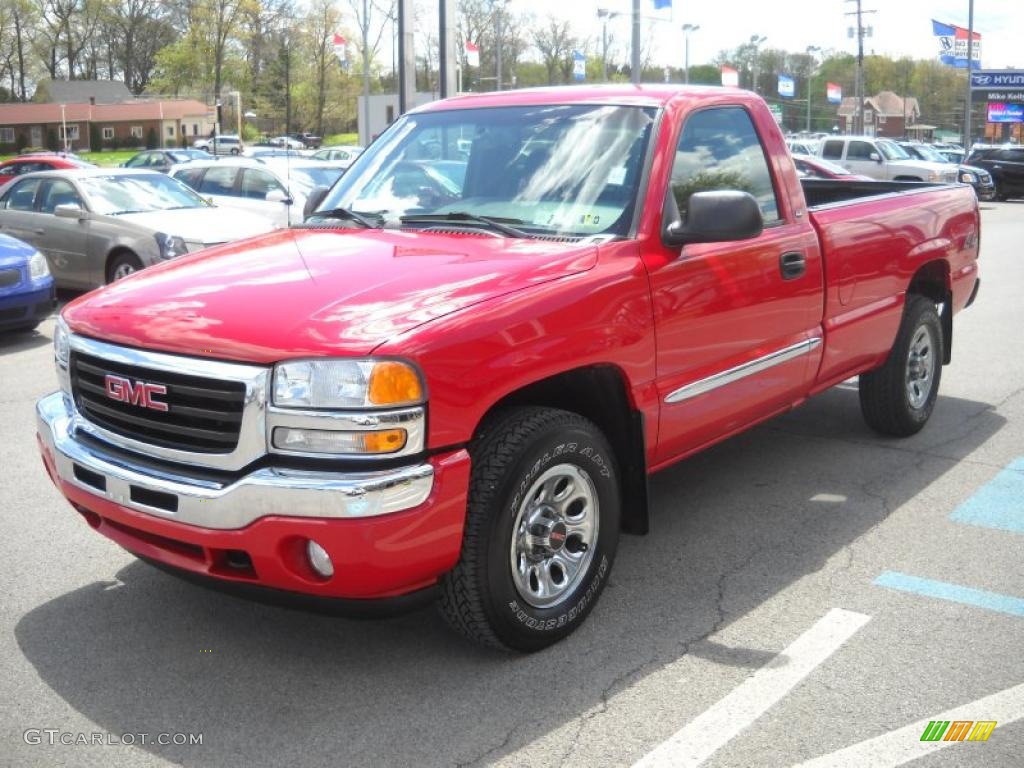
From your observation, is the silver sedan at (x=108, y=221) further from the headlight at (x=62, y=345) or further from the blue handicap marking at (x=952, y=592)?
the blue handicap marking at (x=952, y=592)

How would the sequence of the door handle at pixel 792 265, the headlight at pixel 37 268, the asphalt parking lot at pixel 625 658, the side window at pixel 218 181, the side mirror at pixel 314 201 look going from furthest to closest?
1. the side window at pixel 218 181
2. the headlight at pixel 37 268
3. the side mirror at pixel 314 201
4. the door handle at pixel 792 265
5. the asphalt parking lot at pixel 625 658

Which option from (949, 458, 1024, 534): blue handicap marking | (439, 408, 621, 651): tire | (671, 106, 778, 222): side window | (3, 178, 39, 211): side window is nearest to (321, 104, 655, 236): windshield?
(671, 106, 778, 222): side window

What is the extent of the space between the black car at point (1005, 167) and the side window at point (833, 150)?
5.73 m

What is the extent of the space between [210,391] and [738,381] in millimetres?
2331

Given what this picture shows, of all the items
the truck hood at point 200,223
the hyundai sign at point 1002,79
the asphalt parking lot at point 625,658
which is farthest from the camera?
the hyundai sign at point 1002,79

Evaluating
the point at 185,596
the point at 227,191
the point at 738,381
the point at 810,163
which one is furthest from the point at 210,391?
the point at 810,163

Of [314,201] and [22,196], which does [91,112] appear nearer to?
[22,196]

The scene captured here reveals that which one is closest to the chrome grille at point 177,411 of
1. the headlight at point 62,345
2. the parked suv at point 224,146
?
the headlight at point 62,345

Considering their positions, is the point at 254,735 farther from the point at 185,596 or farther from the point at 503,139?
the point at 503,139

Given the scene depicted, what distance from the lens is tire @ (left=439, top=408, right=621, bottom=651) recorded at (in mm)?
3500

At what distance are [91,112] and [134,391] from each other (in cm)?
8508

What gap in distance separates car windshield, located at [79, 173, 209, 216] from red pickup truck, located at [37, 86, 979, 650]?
315 inches

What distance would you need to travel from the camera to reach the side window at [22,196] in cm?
1305

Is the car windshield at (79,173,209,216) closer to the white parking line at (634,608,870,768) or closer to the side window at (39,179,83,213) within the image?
the side window at (39,179,83,213)
